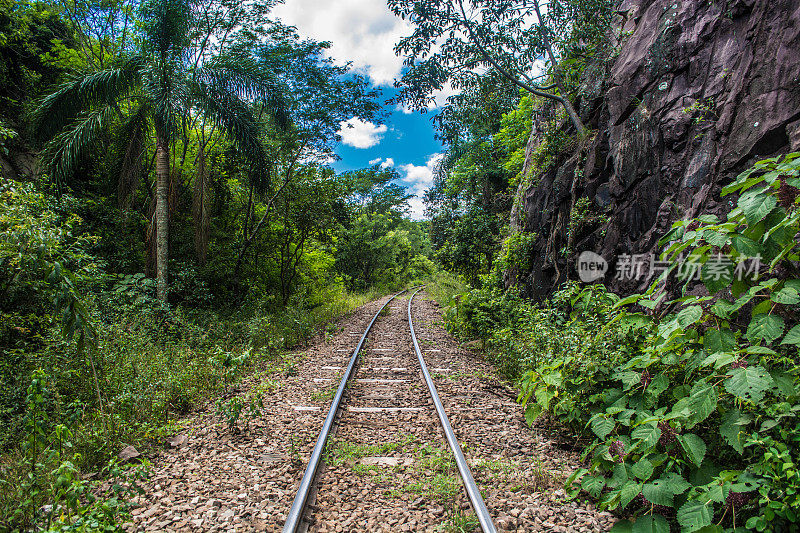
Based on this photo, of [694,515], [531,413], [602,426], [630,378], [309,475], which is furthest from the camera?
[531,413]

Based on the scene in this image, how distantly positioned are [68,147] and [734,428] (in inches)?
438

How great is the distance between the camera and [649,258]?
4.77 m

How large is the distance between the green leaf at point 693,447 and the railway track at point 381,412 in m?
1.36

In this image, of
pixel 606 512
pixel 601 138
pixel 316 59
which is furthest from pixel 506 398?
pixel 316 59

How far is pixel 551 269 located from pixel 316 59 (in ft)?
36.2

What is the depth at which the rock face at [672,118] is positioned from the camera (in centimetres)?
365

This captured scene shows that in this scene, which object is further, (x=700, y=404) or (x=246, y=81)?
(x=246, y=81)

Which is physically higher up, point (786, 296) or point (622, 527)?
point (786, 296)

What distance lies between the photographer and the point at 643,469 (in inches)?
99.2

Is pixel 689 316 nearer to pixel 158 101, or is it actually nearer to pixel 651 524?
pixel 651 524

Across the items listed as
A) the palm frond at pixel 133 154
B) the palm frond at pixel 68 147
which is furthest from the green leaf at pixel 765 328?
the palm frond at pixel 133 154

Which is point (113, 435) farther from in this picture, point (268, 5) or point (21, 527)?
point (268, 5)

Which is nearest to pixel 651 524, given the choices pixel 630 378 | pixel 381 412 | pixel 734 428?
pixel 734 428

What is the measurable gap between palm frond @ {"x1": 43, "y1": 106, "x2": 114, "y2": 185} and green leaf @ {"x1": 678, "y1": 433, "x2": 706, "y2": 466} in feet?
35.4
